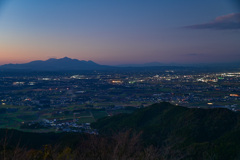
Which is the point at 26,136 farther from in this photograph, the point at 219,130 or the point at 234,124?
the point at 234,124

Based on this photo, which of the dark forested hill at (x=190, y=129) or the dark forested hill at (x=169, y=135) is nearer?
the dark forested hill at (x=169, y=135)

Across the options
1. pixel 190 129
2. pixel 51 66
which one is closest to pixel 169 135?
pixel 190 129

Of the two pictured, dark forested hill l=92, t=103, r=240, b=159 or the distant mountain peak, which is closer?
dark forested hill l=92, t=103, r=240, b=159

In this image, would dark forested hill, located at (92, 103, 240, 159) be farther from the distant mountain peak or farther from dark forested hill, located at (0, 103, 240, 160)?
the distant mountain peak

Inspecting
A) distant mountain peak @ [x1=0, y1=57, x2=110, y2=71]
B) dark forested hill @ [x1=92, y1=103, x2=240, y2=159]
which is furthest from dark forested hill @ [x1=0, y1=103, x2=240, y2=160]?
distant mountain peak @ [x1=0, y1=57, x2=110, y2=71]

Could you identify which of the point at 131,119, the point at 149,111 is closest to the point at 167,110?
the point at 149,111

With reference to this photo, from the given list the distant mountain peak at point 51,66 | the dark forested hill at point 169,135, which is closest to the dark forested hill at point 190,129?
the dark forested hill at point 169,135

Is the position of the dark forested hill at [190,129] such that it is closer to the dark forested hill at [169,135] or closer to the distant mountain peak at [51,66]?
the dark forested hill at [169,135]

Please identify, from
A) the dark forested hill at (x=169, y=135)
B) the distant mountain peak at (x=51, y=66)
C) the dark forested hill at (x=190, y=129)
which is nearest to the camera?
the dark forested hill at (x=169, y=135)

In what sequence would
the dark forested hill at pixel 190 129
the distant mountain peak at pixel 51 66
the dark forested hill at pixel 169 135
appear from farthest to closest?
the distant mountain peak at pixel 51 66 < the dark forested hill at pixel 190 129 < the dark forested hill at pixel 169 135

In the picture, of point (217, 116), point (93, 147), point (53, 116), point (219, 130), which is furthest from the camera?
point (53, 116)

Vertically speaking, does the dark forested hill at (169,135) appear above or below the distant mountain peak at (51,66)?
below
